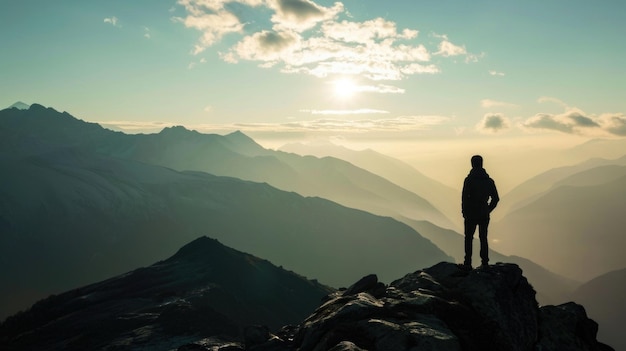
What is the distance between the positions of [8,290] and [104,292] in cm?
13312

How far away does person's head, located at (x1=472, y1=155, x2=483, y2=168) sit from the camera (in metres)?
20.5

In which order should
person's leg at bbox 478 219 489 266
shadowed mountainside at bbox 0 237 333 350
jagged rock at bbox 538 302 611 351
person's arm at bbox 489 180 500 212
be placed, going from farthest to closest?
shadowed mountainside at bbox 0 237 333 350 < person's arm at bbox 489 180 500 212 < person's leg at bbox 478 219 489 266 < jagged rock at bbox 538 302 611 351

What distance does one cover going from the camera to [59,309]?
80.4 metres

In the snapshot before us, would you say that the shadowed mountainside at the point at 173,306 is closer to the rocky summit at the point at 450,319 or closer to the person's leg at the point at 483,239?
the rocky summit at the point at 450,319

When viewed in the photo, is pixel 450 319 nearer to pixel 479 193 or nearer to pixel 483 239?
pixel 483 239

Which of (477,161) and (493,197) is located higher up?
(477,161)

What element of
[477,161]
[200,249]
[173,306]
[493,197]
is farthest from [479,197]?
[200,249]

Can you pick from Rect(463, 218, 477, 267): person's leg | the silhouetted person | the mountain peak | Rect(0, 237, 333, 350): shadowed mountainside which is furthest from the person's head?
the mountain peak

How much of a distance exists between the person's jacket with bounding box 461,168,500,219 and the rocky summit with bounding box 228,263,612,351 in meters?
2.79

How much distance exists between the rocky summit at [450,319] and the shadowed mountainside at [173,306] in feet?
152

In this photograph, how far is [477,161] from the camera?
20.5m

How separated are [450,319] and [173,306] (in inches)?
2582

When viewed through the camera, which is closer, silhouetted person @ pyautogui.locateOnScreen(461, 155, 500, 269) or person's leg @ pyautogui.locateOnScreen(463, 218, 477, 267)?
silhouetted person @ pyautogui.locateOnScreen(461, 155, 500, 269)

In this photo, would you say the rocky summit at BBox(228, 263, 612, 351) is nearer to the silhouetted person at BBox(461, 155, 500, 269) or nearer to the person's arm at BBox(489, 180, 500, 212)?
the silhouetted person at BBox(461, 155, 500, 269)
